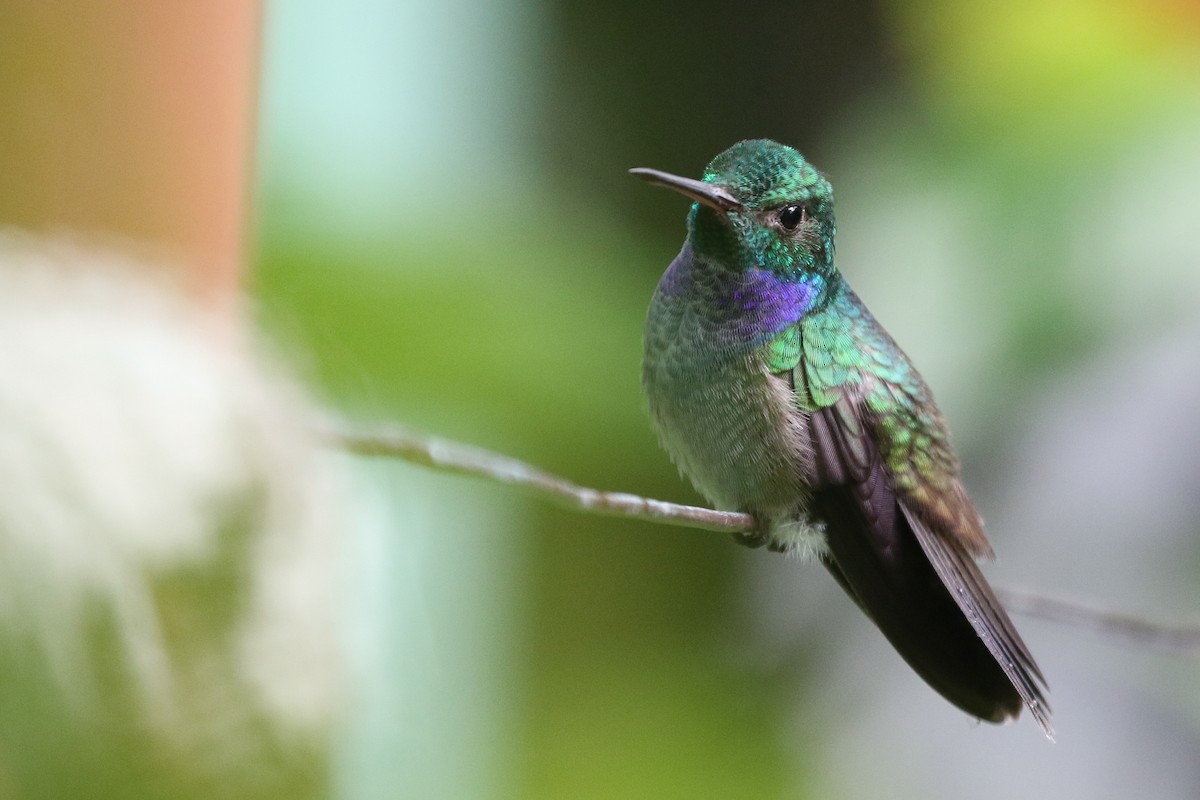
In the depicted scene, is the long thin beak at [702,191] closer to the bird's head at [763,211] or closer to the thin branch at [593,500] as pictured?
the bird's head at [763,211]

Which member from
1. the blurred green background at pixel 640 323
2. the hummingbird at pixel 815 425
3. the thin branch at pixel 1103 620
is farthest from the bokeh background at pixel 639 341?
the thin branch at pixel 1103 620

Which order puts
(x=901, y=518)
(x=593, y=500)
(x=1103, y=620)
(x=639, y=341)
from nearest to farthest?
1. (x=593, y=500)
2. (x=901, y=518)
3. (x=1103, y=620)
4. (x=639, y=341)

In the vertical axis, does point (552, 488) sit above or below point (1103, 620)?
above

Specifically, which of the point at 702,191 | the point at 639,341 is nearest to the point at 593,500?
the point at 702,191

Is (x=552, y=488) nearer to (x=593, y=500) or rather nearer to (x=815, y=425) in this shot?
(x=593, y=500)

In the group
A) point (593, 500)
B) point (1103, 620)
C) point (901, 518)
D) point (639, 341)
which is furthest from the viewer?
point (639, 341)

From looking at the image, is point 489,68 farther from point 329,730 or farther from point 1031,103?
point 329,730

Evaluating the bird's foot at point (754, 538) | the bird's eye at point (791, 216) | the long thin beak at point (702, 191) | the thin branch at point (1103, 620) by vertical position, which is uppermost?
the long thin beak at point (702, 191)

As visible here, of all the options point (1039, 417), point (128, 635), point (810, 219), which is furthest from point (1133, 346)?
point (128, 635)
